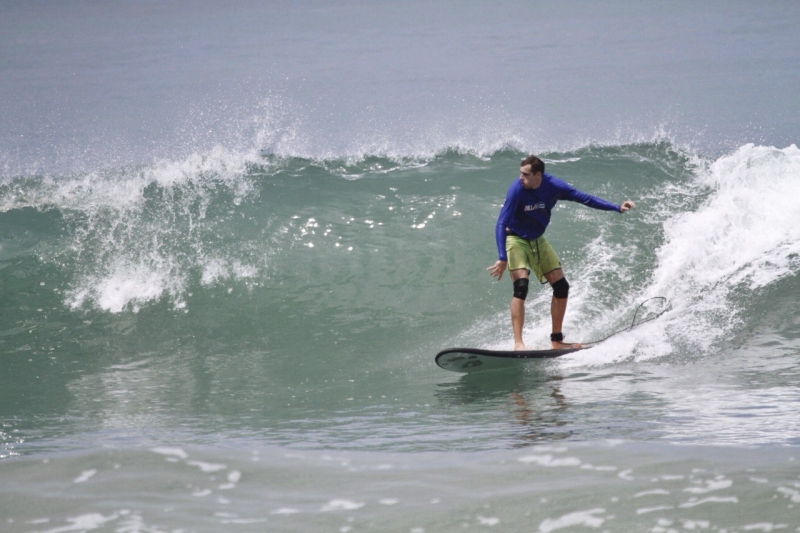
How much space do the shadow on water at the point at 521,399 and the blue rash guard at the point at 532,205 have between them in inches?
43.1

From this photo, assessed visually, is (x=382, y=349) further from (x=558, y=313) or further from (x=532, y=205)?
(x=532, y=205)

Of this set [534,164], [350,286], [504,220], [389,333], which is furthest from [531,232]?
[350,286]

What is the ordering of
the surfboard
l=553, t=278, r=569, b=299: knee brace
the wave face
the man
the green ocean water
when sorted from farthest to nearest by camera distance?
l=553, t=278, r=569, b=299: knee brace < the man < the surfboard < the wave face < the green ocean water

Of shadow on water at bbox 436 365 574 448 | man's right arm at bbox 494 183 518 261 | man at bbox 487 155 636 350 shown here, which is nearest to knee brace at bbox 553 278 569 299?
man at bbox 487 155 636 350

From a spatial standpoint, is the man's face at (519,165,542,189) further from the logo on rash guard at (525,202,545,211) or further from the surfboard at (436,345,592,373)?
the surfboard at (436,345,592,373)

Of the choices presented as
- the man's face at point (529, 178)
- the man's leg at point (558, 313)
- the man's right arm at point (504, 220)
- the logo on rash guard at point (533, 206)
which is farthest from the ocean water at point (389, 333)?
the man's face at point (529, 178)

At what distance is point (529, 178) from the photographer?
7.15 metres

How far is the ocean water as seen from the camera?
3.82 metres

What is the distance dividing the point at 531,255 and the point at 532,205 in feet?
1.48

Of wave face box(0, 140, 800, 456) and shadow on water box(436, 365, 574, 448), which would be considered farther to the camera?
wave face box(0, 140, 800, 456)

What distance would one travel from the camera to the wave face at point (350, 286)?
6648 mm

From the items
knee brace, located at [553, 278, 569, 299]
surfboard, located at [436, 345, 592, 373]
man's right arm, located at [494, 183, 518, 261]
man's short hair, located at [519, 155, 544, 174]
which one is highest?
man's short hair, located at [519, 155, 544, 174]

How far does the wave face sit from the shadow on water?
70 millimetres

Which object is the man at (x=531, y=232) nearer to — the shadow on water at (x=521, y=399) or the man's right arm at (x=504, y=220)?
the man's right arm at (x=504, y=220)
